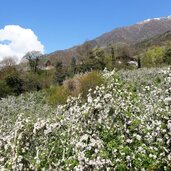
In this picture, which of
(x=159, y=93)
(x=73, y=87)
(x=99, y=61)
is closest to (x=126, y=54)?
(x=99, y=61)

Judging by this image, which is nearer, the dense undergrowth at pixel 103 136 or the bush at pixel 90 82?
the dense undergrowth at pixel 103 136

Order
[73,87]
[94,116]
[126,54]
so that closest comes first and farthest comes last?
[94,116] < [73,87] < [126,54]

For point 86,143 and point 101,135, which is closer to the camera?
point 86,143

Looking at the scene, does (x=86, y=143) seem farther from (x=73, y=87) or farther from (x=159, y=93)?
(x=73, y=87)

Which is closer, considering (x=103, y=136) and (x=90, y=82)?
(x=103, y=136)

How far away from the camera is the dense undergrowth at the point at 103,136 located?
5.51m

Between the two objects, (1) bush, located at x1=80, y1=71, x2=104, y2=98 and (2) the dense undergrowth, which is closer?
(2) the dense undergrowth

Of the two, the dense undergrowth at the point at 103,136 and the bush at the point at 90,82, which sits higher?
the dense undergrowth at the point at 103,136

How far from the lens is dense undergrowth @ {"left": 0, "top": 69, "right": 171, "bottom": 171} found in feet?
18.1

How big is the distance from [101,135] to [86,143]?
71 cm

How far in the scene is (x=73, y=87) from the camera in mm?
30359

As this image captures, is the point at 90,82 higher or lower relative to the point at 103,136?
lower

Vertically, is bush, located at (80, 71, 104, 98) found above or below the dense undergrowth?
below

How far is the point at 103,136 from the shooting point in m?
6.38
